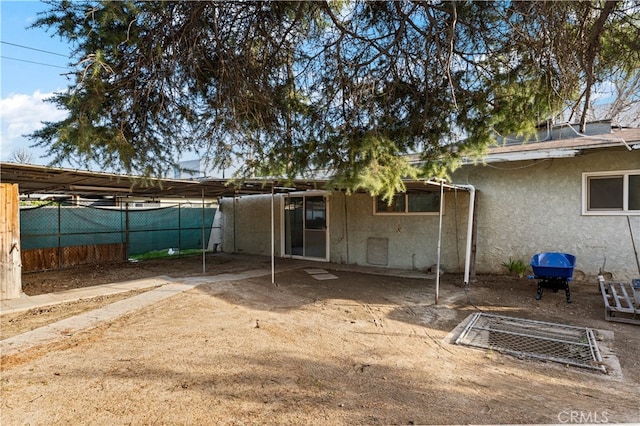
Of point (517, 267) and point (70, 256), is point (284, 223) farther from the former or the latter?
point (517, 267)

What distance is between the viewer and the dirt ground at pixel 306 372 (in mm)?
2873

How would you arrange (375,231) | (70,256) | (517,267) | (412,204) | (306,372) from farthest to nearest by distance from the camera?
(70,256)
(375,231)
(412,204)
(517,267)
(306,372)

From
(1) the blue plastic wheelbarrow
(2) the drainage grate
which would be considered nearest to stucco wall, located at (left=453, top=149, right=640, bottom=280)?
(1) the blue plastic wheelbarrow

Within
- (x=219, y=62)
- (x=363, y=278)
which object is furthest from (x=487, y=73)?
(x=363, y=278)

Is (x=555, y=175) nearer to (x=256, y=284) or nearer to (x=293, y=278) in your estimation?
(x=293, y=278)

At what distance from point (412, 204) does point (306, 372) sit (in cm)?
703

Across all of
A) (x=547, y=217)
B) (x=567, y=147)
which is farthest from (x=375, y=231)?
(x=567, y=147)

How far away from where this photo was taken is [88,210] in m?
11.7

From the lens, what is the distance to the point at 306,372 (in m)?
3.64

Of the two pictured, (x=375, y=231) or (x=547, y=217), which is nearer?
(x=547, y=217)

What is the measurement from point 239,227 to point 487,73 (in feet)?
37.2

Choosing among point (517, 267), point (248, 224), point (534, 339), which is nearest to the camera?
point (534, 339)

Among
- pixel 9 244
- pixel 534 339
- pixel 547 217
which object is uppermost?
pixel 547 217

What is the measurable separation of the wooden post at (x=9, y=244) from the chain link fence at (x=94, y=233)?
3.75m
